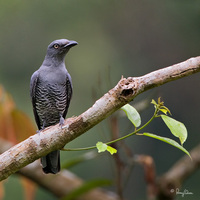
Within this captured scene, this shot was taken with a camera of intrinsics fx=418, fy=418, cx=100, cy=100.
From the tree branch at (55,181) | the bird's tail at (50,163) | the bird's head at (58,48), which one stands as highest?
the bird's head at (58,48)

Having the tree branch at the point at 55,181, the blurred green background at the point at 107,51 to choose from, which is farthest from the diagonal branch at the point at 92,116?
the blurred green background at the point at 107,51

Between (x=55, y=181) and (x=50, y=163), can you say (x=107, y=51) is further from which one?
(x=50, y=163)

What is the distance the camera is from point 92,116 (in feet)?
8.20

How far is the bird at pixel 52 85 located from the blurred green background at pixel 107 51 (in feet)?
10.2

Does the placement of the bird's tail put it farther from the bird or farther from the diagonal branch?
the diagonal branch

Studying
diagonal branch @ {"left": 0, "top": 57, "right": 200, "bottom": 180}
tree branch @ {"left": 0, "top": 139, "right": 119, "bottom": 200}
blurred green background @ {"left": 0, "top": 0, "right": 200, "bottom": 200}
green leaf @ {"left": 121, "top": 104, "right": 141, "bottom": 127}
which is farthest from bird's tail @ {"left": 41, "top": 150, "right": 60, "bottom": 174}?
blurred green background @ {"left": 0, "top": 0, "right": 200, "bottom": 200}

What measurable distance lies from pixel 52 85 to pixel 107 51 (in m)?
5.40

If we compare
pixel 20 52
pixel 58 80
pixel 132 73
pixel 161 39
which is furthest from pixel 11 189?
pixel 58 80

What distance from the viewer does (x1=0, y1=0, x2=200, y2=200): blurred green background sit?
25.0ft

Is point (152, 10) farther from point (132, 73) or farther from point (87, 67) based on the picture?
point (87, 67)

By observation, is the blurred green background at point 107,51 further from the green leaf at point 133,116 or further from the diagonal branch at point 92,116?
the green leaf at point 133,116

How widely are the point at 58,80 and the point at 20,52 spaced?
579 centimetres

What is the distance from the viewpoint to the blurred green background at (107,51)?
25.0 feet

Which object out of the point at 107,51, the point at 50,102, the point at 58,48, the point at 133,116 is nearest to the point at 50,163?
the point at 50,102
